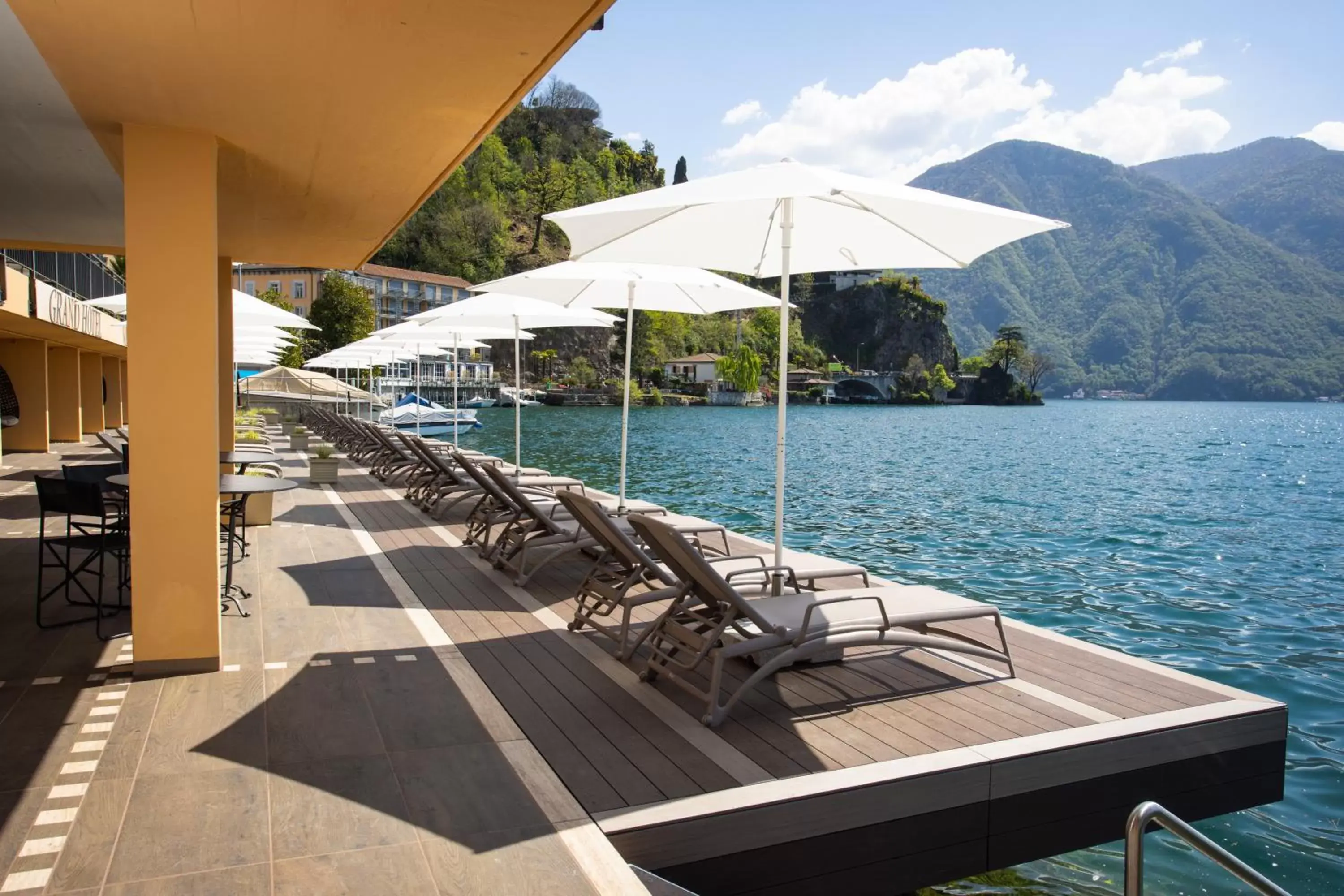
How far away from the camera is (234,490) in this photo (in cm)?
574

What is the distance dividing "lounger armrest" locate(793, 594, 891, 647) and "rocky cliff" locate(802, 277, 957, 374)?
12590cm

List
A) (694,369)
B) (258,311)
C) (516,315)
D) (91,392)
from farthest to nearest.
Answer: (694,369) < (91,392) < (516,315) < (258,311)

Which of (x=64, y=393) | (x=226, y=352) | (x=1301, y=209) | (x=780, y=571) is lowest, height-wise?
(x=780, y=571)

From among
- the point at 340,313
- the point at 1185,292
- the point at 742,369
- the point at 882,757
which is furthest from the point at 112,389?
the point at 1185,292

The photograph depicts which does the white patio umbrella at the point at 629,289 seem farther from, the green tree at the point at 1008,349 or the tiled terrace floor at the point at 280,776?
the green tree at the point at 1008,349

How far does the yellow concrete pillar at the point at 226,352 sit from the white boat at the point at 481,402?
68.8m

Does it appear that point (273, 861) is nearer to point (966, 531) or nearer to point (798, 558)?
point (798, 558)

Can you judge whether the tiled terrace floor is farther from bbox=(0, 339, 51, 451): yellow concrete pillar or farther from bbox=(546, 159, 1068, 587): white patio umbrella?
bbox=(0, 339, 51, 451): yellow concrete pillar

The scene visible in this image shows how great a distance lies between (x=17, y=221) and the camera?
8.02 metres

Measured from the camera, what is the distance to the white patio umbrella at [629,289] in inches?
326

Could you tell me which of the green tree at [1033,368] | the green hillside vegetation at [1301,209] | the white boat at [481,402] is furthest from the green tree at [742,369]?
the green hillside vegetation at [1301,209]

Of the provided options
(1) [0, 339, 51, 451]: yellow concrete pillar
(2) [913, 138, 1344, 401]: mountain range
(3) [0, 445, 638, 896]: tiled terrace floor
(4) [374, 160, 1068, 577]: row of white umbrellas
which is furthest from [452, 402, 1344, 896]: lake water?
(2) [913, 138, 1344, 401]: mountain range

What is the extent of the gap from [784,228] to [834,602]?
2.20 meters

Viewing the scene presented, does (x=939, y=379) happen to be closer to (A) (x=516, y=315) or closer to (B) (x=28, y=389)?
(B) (x=28, y=389)
